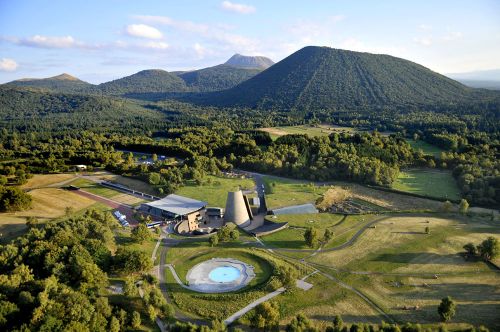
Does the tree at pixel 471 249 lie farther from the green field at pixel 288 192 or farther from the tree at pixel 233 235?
the tree at pixel 233 235

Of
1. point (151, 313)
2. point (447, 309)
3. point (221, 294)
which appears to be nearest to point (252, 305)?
point (221, 294)

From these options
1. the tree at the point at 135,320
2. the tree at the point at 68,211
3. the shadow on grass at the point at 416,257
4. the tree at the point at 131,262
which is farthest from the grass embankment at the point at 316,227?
the tree at the point at 68,211

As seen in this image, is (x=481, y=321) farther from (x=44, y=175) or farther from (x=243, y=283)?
(x=44, y=175)

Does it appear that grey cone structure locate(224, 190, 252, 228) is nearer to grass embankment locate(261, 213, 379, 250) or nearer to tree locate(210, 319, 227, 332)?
grass embankment locate(261, 213, 379, 250)

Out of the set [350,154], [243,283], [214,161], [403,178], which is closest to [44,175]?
[214,161]

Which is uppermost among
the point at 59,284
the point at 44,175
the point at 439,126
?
the point at 439,126

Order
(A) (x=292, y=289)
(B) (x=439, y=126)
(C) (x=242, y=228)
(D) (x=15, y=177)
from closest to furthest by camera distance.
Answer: (A) (x=292, y=289)
(C) (x=242, y=228)
(D) (x=15, y=177)
(B) (x=439, y=126)

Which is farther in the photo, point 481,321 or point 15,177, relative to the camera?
point 15,177
